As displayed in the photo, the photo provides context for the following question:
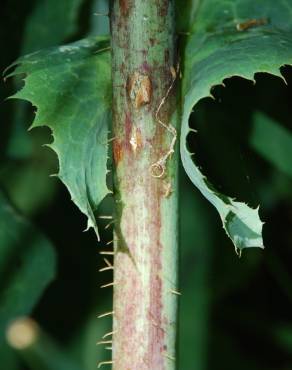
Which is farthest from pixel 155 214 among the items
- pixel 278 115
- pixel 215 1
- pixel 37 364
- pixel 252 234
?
pixel 37 364

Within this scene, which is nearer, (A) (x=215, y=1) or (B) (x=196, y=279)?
(A) (x=215, y=1)

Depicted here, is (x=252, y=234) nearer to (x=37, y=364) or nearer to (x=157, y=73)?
(x=157, y=73)

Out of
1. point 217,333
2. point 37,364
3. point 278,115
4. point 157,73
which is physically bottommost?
point 217,333

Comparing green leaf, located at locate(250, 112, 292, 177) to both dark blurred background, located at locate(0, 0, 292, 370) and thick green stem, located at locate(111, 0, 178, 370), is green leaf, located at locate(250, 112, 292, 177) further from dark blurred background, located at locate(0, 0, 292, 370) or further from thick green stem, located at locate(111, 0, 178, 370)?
thick green stem, located at locate(111, 0, 178, 370)

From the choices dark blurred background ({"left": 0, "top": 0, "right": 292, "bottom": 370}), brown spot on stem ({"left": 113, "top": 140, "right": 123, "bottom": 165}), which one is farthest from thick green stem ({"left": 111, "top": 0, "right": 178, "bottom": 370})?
dark blurred background ({"left": 0, "top": 0, "right": 292, "bottom": 370})

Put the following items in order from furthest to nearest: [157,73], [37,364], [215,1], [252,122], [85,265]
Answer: [85,265] → [37,364] → [252,122] → [215,1] → [157,73]

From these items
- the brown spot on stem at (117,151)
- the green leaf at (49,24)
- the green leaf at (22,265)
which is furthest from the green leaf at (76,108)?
the green leaf at (22,265)
